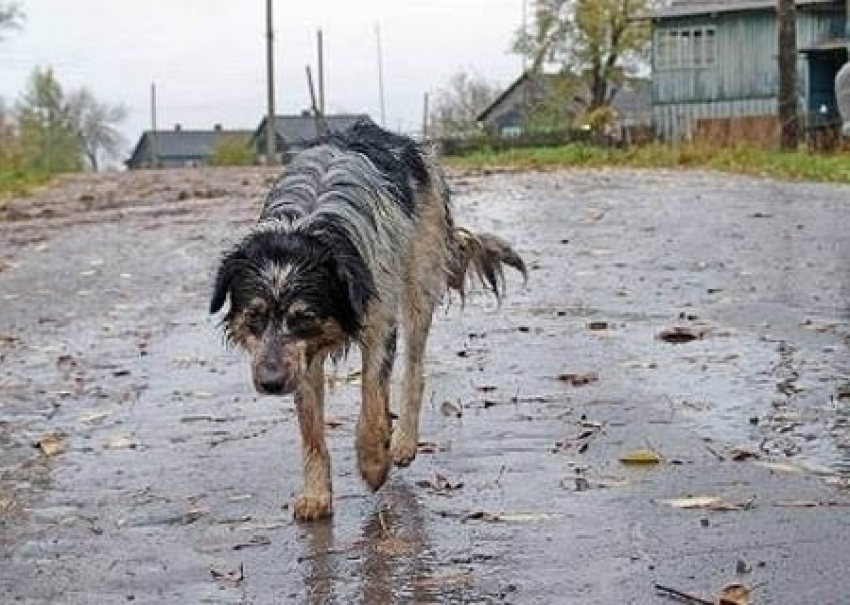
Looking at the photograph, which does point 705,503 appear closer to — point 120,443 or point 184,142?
point 120,443

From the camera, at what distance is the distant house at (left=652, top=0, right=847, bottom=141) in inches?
2327

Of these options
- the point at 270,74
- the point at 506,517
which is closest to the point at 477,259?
the point at 506,517

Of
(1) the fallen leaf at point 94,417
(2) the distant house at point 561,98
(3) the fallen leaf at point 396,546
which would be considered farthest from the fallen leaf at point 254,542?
(2) the distant house at point 561,98

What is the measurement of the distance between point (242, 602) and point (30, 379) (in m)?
5.07

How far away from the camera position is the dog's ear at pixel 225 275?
614 centimetres

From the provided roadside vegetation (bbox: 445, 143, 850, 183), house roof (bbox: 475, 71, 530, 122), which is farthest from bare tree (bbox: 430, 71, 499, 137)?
roadside vegetation (bbox: 445, 143, 850, 183)

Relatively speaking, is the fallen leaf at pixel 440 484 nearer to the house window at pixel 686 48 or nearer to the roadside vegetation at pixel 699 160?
the roadside vegetation at pixel 699 160

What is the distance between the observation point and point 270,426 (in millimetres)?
7789

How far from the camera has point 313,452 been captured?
626 centimetres

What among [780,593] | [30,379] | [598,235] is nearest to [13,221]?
[598,235]

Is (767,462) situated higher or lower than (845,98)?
lower

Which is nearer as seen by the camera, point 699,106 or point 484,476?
point 484,476

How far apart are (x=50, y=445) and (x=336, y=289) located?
7.14 feet

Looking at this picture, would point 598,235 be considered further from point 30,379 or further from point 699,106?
point 699,106
